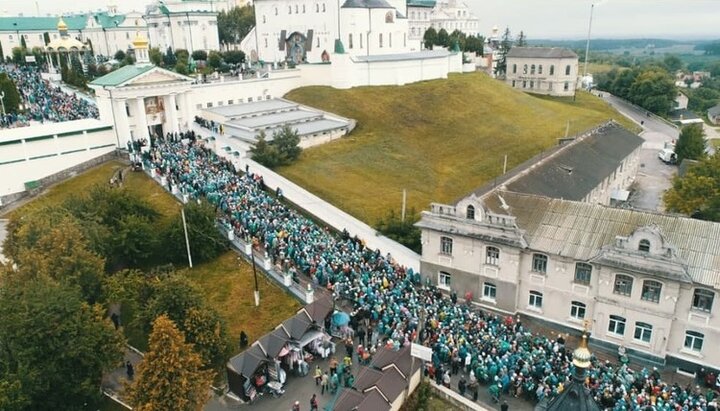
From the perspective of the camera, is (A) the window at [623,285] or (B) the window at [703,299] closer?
(B) the window at [703,299]

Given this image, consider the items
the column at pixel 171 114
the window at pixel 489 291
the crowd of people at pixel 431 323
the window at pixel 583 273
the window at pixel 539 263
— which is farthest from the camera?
the column at pixel 171 114

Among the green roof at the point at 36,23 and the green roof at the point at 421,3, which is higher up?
the green roof at the point at 421,3

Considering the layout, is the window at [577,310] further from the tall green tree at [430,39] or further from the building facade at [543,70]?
the tall green tree at [430,39]

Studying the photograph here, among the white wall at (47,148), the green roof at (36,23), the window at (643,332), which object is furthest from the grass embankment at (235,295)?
the green roof at (36,23)

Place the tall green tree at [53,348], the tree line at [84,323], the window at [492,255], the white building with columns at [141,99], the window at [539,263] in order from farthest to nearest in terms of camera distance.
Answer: the white building with columns at [141,99]
the window at [492,255]
the window at [539,263]
the tall green tree at [53,348]
the tree line at [84,323]

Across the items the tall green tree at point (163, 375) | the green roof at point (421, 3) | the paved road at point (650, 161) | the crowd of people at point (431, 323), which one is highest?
the green roof at point (421, 3)
